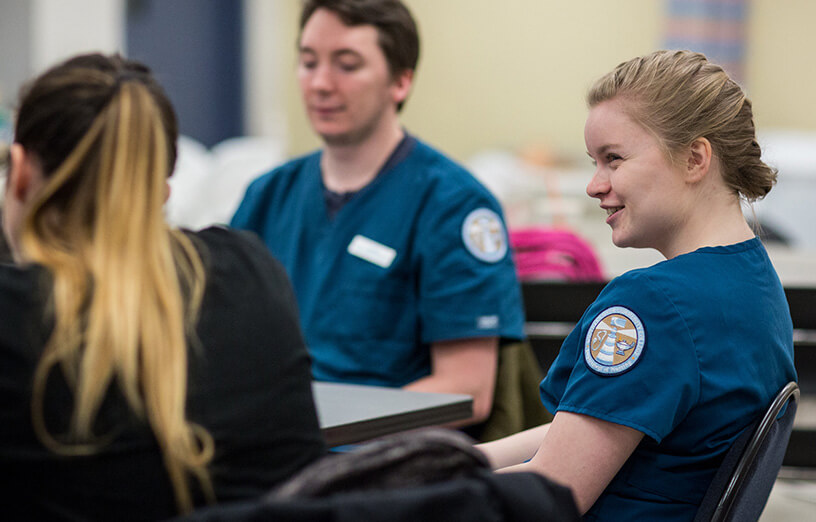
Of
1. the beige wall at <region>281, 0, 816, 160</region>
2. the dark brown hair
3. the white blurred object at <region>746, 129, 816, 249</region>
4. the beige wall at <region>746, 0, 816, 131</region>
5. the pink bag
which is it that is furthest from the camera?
the beige wall at <region>281, 0, 816, 160</region>

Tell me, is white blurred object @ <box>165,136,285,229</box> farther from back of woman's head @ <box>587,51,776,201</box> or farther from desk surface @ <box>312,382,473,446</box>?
back of woman's head @ <box>587,51,776,201</box>

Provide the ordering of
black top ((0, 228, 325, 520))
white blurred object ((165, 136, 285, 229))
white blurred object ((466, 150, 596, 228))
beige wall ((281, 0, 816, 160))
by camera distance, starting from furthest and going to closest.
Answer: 1. beige wall ((281, 0, 816, 160))
2. white blurred object ((165, 136, 285, 229))
3. white blurred object ((466, 150, 596, 228))
4. black top ((0, 228, 325, 520))

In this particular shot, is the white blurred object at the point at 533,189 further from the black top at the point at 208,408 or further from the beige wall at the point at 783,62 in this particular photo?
the black top at the point at 208,408

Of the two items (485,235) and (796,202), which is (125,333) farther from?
(796,202)

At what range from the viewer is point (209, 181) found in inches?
202

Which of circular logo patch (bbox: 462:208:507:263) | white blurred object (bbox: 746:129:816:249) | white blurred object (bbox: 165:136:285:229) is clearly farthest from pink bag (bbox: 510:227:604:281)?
white blurred object (bbox: 746:129:816:249)

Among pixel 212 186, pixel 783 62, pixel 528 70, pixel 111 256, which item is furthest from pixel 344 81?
pixel 783 62

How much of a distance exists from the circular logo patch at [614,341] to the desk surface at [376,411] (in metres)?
0.36

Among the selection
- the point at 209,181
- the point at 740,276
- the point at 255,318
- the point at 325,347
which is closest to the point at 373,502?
the point at 255,318

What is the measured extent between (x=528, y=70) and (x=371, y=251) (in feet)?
16.7

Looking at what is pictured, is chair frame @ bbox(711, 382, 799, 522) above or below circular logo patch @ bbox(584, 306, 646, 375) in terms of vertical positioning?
below

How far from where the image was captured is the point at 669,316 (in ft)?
3.33

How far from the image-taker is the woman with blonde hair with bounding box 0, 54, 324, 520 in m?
0.78

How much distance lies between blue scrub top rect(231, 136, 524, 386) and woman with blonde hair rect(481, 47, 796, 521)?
0.67 metres
